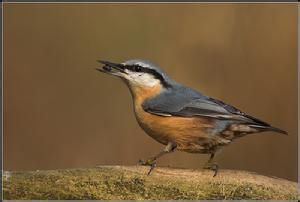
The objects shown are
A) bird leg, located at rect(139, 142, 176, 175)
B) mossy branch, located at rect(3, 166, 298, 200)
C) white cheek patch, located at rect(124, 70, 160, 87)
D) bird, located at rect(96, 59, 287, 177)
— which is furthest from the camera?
white cheek patch, located at rect(124, 70, 160, 87)

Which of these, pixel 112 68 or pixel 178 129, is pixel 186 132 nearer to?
pixel 178 129

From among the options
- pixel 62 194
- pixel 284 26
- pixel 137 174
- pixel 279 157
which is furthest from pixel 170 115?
pixel 284 26

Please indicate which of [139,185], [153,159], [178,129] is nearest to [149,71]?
[178,129]

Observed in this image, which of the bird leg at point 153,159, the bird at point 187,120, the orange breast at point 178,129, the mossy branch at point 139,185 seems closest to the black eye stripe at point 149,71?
the bird at point 187,120

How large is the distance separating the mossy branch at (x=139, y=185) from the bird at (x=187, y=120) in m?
0.48

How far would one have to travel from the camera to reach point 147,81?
3.68 m

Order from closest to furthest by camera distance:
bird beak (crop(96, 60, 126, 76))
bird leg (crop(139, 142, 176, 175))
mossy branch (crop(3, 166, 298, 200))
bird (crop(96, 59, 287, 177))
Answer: mossy branch (crop(3, 166, 298, 200)) < bird leg (crop(139, 142, 176, 175)) < bird (crop(96, 59, 287, 177)) < bird beak (crop(96, 60, 126, 76))

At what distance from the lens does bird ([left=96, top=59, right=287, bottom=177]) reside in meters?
3.41

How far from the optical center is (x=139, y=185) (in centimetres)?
267

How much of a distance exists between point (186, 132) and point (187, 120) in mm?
88

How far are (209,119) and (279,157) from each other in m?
1.37

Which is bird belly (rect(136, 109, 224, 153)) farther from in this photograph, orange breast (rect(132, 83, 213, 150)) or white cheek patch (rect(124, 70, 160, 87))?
white cheek patch (rect(124, 70, 160, 87))

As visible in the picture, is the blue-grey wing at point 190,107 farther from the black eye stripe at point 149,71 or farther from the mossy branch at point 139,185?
the mossy branch at point 139,185

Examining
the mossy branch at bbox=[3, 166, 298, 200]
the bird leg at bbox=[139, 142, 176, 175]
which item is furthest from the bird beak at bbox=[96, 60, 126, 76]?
the mossy branch at bbox=[3, 166, 298, 200]
